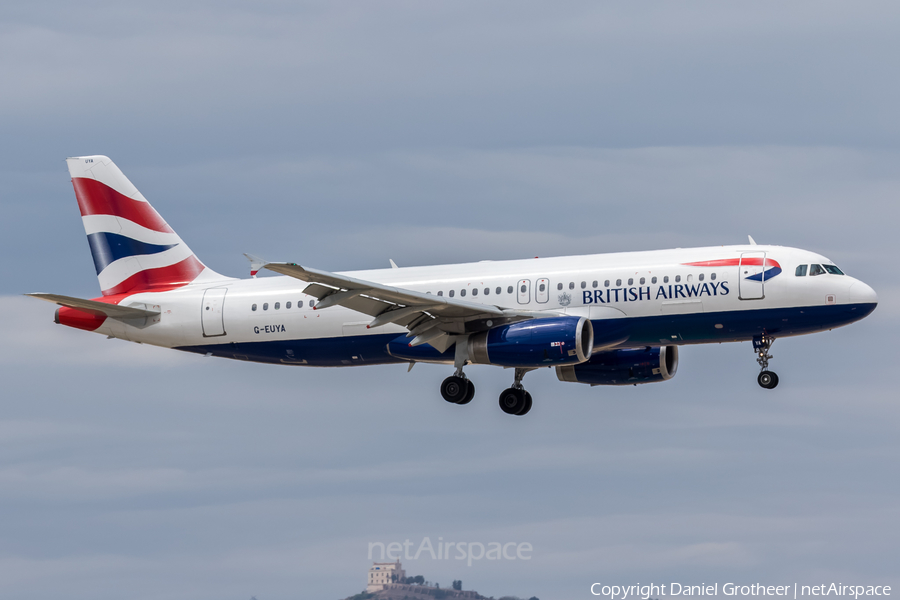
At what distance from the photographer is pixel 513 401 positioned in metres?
48.8

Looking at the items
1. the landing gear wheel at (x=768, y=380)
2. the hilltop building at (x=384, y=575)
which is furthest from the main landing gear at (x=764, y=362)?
the hilltop building at (x=384, y=575)

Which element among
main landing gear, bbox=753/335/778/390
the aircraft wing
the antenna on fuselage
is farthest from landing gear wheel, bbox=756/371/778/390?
the antenna on fuselage

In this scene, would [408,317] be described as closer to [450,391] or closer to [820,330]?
[450,391]

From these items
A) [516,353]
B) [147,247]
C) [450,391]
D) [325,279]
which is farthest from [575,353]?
[147,247]

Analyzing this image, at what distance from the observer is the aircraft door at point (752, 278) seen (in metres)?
43.3

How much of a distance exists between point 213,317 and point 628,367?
659 inches

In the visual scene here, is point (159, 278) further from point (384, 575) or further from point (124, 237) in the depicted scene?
point (384, 575)

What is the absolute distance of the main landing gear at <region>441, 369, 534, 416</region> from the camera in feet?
155

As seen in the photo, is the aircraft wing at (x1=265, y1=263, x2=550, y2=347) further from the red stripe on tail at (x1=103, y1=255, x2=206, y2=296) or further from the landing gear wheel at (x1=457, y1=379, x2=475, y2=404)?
the red stripe on tail at (x1=103, y1=255, x2=206, y2=296)

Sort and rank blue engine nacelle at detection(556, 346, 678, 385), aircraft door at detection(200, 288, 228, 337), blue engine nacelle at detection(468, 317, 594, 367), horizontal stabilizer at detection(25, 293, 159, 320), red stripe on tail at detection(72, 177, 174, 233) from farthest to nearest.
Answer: red stripe on tail at detection(72, 177, 174, 233)
aircraft door at detection(200, 288, 228, 337)
blue engine nacelle at detection(556, 346, 678, 385)
horizontal stabilizer at detection(25, 293, 159, 320)
blue engine nacelle at detection(468, 317, 594, 367)

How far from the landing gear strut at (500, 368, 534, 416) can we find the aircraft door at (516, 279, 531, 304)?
4100 millimetres

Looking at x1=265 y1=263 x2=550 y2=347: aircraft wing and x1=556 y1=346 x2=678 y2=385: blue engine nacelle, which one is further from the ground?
x1=265 y1=263 x2=550 y2=347: aircraft wing

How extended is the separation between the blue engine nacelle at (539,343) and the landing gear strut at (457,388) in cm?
247

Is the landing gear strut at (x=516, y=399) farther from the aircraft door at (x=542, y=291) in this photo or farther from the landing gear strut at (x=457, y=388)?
the aircraft door at (x=542, y=291)
